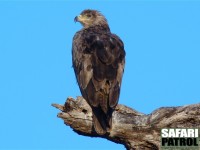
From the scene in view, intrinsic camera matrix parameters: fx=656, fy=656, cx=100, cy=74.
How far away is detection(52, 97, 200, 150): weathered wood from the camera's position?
13.7m

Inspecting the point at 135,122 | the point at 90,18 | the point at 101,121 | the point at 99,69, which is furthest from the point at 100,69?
the point at 90,18

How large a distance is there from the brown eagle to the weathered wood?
0.29 m

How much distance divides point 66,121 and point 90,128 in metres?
0.54

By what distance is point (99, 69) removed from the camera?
14242mm

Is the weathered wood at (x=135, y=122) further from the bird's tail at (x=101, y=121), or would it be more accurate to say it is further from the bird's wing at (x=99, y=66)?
the bird's wing at (x=99, y=66)

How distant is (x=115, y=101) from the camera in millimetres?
13875

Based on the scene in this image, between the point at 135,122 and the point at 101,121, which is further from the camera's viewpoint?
the point at 135,122

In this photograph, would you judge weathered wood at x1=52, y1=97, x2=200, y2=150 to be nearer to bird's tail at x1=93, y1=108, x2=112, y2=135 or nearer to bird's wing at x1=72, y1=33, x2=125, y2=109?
bird's tail at x1=93, y1=108, x2=112, y2=135

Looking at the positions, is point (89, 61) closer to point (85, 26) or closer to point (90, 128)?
point (90, 128)

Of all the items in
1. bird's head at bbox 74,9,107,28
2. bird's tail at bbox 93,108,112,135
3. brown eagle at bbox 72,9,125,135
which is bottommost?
bird's tail at bbox 93,108,112,135

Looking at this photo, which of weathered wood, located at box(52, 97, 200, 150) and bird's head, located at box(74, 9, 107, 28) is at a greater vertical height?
bird's head, located at box(74, 9, 107, 28)

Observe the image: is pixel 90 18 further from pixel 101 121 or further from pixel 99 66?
pixel 101 121

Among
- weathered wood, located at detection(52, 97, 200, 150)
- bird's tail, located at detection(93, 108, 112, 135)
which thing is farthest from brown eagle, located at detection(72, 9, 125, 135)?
weathered wood, located at detection(52, 97, 200, 150)

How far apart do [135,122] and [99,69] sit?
1387mm
